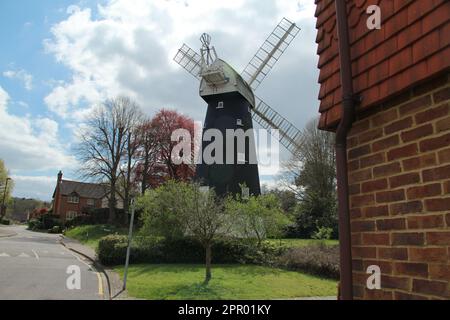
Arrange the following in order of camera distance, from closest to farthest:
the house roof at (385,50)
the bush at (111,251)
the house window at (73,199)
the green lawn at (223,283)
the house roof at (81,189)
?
the house roof at (385,50) → the green lawn at (223,283) → the bush at (111,251) → the house window at (73,199) → the house roof at (81,189)

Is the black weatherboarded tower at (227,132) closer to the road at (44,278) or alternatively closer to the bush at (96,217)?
the road at (44,278)

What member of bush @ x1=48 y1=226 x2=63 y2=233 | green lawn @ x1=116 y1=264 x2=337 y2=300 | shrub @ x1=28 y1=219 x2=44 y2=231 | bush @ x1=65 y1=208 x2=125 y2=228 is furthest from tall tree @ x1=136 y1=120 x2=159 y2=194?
green lawn @ x1=116 y1=264 x2=337 y2=300

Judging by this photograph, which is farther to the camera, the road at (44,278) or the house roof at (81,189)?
the house roof at (81,189)

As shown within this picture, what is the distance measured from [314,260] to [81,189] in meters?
59.1

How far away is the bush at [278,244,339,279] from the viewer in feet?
62.7

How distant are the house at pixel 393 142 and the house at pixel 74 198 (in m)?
64.6

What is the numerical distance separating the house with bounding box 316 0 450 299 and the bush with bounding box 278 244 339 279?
16.8 meters

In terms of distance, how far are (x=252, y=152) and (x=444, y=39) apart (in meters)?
28.8

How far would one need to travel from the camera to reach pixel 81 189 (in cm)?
7031

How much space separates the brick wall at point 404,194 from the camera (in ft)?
7.58

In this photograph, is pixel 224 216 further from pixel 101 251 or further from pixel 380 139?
pixel 380 139

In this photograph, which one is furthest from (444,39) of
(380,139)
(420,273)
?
(420,273)

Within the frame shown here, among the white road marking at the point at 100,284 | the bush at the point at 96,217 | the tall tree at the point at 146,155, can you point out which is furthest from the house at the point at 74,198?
the white road marking at the point at 100,284

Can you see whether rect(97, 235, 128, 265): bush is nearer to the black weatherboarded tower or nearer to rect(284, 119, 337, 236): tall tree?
the black weatherboarded tower
